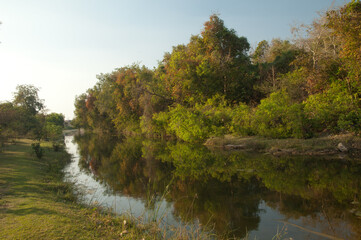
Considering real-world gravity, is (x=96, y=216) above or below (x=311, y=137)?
below

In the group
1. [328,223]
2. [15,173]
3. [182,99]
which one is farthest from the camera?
[182,99]

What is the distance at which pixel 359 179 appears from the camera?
31.3ft

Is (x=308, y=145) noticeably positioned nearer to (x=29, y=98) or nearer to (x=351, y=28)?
(x=351, y=28)

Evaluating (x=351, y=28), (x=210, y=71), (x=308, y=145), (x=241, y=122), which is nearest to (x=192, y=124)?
(x=241, y=122)

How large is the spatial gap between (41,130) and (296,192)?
82.6 ft

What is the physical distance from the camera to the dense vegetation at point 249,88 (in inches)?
647

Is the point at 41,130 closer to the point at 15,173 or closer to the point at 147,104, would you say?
the point at 147,104

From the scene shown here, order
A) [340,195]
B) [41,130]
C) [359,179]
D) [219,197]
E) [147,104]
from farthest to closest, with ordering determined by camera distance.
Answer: [147,104], [41,130], [359,179], [219,197], [340,195]

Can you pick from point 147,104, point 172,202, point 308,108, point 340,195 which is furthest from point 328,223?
point 147,104

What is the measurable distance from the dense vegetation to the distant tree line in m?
12.9

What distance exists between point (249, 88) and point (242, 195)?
78.4ft

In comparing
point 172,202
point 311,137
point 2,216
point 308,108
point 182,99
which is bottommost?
point 172,202

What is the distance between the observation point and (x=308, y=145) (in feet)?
52.1

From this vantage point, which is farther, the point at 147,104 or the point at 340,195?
the point at 147,104
